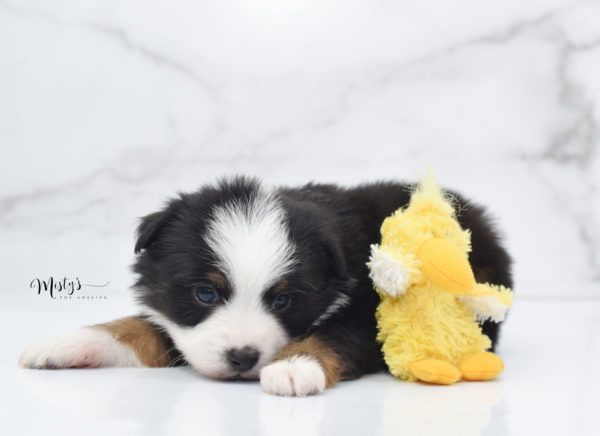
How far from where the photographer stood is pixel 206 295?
3.67m

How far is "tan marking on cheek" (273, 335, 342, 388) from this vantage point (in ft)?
11.7

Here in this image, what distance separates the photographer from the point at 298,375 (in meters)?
3.37

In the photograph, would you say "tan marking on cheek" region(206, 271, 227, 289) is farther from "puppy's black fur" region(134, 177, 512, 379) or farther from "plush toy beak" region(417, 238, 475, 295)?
"plush toy beak" region(417, 238, 475, 295)

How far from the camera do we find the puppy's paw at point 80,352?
155 inches

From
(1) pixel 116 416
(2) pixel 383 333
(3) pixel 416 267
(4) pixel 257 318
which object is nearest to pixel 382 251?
(3) pixel 416 267

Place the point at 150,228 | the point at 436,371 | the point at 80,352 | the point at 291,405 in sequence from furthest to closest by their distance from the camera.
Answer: the point at 80,352
the point at 150,228
the point at 436,371
the point at 291,405

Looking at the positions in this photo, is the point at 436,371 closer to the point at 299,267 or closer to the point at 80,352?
the point at 299,267

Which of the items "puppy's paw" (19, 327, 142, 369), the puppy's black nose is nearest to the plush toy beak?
the puppy's black nose

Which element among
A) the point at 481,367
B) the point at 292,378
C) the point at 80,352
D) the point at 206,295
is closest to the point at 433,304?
the point at 481,367

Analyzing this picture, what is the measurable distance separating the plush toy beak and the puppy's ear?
1.26 meters

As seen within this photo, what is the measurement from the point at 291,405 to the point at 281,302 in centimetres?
63

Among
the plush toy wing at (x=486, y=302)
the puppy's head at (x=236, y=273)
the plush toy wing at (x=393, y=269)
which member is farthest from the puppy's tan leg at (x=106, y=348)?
the plush toy wing at (x=486, y=302)

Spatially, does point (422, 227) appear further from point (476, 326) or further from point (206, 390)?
point (206, 390)

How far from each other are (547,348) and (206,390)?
240cm
